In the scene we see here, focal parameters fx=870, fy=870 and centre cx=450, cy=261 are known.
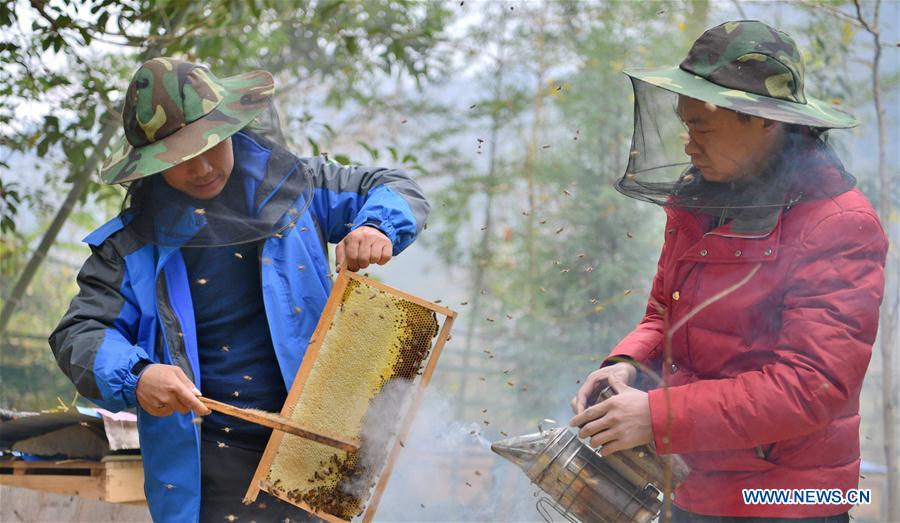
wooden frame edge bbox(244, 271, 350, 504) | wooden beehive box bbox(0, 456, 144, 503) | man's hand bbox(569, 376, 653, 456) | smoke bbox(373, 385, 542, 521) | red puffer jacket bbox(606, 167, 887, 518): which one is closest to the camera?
red puffer jacket bbox(606, 167, 887, 518)

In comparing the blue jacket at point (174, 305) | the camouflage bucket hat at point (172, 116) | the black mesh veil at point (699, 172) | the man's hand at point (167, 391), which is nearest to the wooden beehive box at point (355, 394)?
the blue jacket at point (174, 305)

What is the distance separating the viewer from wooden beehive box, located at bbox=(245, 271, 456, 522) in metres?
2.26

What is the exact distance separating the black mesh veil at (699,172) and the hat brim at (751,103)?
0.06 m

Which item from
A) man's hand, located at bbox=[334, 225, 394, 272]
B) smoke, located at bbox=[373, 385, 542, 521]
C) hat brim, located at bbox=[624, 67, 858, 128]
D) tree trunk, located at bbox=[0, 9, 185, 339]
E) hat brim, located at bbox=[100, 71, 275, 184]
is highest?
hat brim, located at bbox=[624, 67, 858, 128]

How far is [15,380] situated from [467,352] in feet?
12.8

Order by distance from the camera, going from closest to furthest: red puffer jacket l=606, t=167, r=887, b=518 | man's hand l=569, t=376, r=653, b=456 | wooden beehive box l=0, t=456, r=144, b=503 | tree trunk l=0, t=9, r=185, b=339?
1. red puffer jacket l=606, t=167, r=887, b=518
2. man's hand l=569, t=376, r=653, b=456
3. wooden beehive box l=0, t=456, r=144, b=503
4. tree trunk l=0, t=9, r=185, b=339

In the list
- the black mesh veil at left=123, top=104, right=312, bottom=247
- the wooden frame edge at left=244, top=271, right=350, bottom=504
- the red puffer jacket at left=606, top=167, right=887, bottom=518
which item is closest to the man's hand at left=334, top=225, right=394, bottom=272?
the wooden frame edge at left=244, top=271, right=350, bottom=504

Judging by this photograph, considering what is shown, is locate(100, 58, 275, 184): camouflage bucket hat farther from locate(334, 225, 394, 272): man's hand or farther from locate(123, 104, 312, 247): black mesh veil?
locate(334, 225, 394, 272): man's hand

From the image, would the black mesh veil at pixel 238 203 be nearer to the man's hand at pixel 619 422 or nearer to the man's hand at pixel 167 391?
the man's hand at pixel 167 391

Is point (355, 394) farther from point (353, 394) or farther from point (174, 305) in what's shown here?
point (174, 305)

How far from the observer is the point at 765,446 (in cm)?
189

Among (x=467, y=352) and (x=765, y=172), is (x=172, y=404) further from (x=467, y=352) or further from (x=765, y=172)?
(x=467, y=352)

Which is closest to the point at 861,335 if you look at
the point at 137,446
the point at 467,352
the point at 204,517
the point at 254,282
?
the point at 254,282

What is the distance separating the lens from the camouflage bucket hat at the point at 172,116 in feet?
7.43
